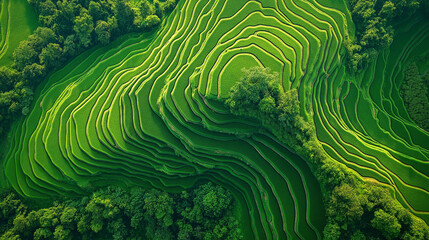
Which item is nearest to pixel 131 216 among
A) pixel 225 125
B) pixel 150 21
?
pixel 225 125

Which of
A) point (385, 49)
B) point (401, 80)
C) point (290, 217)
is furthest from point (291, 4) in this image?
point (290, 217)

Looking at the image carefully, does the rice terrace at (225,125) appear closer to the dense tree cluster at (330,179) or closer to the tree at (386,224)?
the dense tree cluster at (330,179)

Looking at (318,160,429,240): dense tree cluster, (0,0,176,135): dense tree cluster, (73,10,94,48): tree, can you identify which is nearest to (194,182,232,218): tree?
(318,160,429,240): dense tree cluster

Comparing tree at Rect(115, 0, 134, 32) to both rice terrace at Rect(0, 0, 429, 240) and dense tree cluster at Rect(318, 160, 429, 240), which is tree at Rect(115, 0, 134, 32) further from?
dense tree cluster at Rect(318, 160, 429, 240)

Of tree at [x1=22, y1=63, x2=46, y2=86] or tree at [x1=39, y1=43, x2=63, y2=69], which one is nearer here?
tree at [x1=22, y1=63, x2=46, y2=86]

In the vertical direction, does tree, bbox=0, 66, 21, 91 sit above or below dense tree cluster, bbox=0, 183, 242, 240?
above

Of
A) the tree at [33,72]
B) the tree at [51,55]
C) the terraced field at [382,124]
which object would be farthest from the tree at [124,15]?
the terraced field at [382,124]
